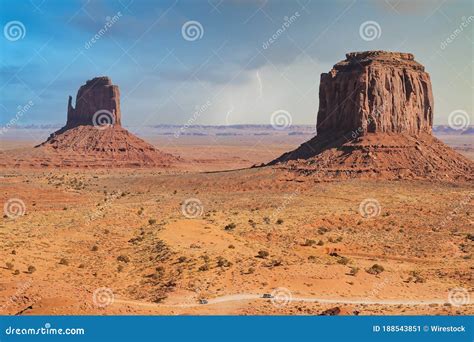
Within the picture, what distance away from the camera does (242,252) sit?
30453mm

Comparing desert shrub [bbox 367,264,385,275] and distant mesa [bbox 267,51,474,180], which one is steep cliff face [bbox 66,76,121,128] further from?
desert shrub [bbox 367,264,385,275]

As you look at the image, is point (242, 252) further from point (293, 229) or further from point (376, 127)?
point (376, 127)

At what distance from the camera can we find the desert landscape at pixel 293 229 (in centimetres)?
2164

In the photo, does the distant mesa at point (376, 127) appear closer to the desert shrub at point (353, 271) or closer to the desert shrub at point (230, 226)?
the desert shrub at point (230, 226)

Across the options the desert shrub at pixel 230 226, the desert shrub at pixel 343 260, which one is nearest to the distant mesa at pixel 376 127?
the desert shrub at pixel 230 226

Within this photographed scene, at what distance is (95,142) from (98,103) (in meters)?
14.8

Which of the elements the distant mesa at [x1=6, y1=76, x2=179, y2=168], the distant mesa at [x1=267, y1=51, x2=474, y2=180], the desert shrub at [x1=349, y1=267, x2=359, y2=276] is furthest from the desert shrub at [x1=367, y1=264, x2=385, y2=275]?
the distant mesa at [x1=6, y1=76, x2=179, y2=168]

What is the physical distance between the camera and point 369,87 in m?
72.2

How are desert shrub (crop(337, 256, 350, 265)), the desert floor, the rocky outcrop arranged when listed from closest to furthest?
the desert floor, desert shrub (crop(337, 256, 350, 265)), the rocky outcrop

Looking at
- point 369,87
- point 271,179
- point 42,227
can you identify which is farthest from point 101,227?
point 369,87

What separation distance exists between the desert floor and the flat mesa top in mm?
22864

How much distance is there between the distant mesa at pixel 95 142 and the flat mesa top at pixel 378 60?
54753 millimetres

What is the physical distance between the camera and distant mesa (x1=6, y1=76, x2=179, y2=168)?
4350 inches

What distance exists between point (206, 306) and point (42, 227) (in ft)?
70.5
